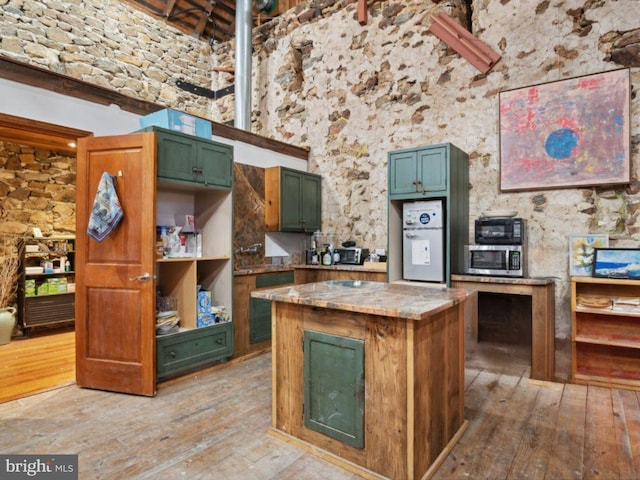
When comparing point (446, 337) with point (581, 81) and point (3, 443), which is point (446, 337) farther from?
point (581, 81)

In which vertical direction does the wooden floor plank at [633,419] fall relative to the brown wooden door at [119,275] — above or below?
below

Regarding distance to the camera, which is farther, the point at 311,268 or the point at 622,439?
the point at 311,268

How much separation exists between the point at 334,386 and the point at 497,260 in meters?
2.24

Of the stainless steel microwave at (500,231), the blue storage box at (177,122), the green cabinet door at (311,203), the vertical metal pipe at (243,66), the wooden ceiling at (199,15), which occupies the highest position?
the wooden ceiling at (199,15)

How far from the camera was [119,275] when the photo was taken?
3.00 meters

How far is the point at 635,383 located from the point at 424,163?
2.61 metres

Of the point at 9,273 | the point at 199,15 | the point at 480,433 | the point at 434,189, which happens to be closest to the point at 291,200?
the point at 434,189

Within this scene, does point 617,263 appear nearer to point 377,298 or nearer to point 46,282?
point 377,298

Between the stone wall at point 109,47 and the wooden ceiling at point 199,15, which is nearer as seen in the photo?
the stone wall at point 109,47

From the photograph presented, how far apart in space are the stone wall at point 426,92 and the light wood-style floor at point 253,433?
0.94 metres

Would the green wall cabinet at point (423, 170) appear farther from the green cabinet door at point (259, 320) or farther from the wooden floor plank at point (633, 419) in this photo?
the wooden floor plank at point (633, 419)

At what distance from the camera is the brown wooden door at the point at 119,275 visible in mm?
2947

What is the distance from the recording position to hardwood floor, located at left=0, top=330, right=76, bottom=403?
3.13 m

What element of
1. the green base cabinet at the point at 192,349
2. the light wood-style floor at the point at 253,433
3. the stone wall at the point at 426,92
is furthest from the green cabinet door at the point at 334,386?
the stone wall at the point at 426,92
